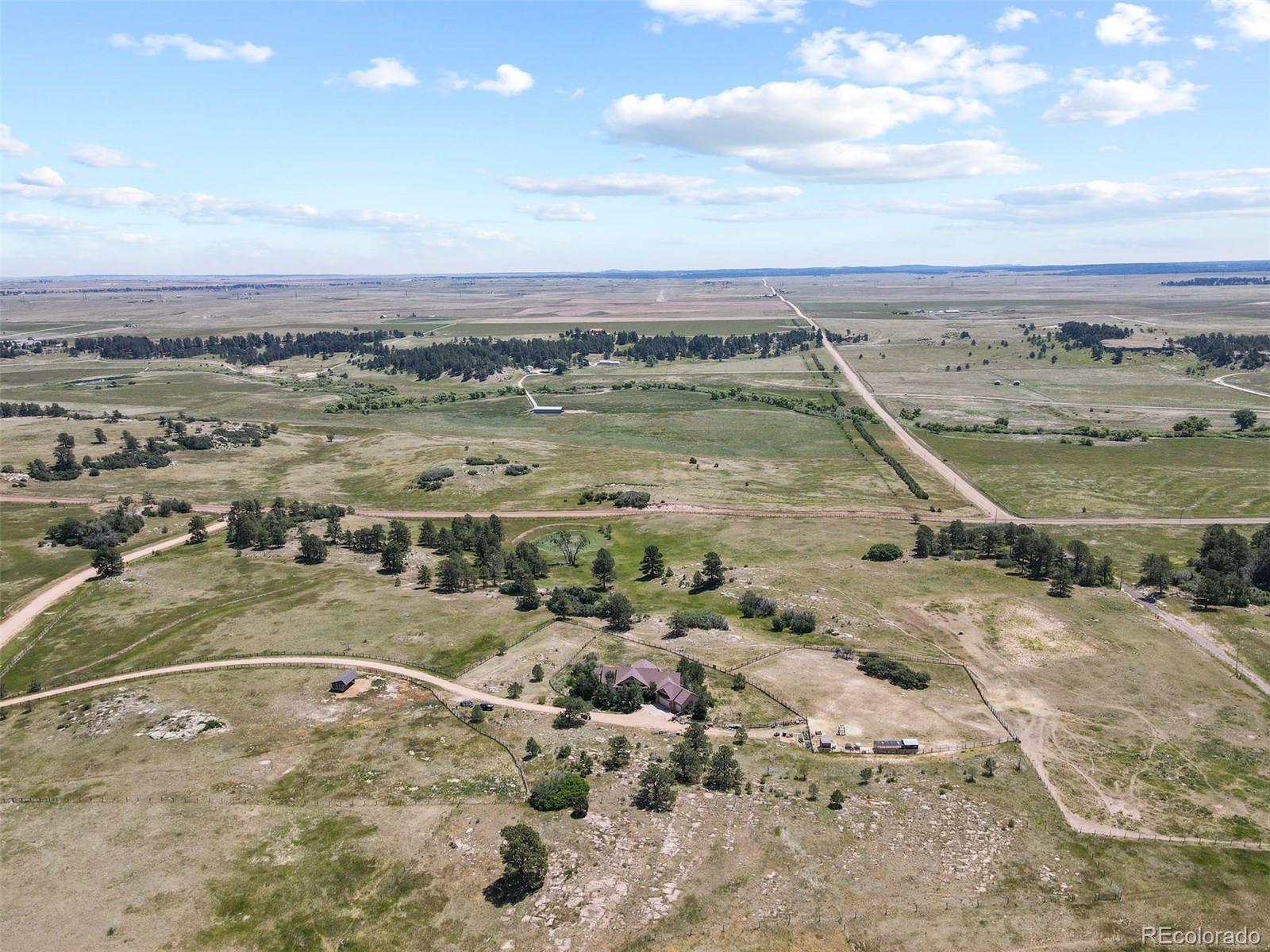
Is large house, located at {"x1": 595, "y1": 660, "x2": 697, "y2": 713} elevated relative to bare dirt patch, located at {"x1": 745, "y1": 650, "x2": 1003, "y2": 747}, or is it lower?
elevated

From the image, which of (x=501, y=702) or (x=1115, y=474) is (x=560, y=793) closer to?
(x=501, y=702)

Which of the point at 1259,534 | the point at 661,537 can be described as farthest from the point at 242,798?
the point at 1259,534

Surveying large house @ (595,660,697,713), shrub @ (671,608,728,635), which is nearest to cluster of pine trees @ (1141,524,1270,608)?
shrub @ (671,608,728,635)

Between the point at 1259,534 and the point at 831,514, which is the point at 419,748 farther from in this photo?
the point at 1259,534

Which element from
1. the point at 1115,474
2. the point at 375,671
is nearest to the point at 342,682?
the point at 375,671

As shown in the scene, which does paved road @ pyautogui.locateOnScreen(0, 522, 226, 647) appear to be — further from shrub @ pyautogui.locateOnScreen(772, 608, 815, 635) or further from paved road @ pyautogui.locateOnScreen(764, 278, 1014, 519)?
paved road @ pyautogui.locateOnScreen(764, 278, 1014, 519)

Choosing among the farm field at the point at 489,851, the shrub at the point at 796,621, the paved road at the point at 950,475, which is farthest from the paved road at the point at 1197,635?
the shrub at the point at 796,621
